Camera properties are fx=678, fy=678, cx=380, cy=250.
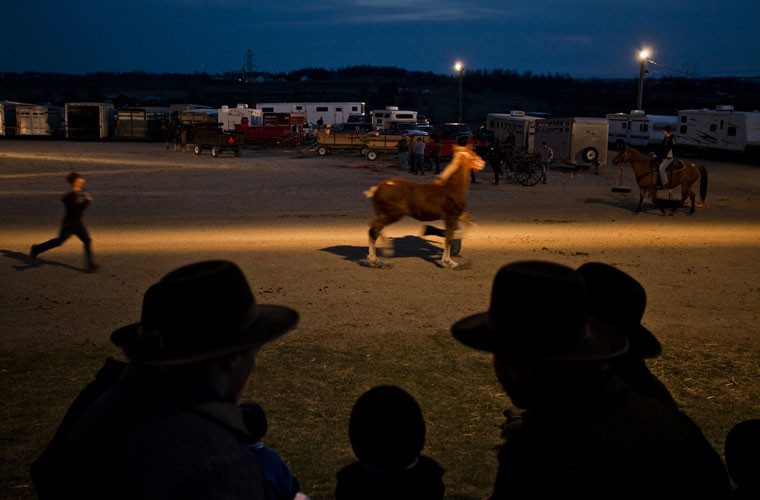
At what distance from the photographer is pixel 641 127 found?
45.1 meters

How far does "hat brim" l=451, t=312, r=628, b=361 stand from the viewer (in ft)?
7.50

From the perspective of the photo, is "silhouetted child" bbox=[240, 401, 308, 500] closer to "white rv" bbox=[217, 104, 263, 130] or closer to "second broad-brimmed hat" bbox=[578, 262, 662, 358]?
"second broad-brimmed hat" bbox=[578, 262, 662, 358]

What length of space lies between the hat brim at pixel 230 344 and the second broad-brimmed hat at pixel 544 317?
2.68ft

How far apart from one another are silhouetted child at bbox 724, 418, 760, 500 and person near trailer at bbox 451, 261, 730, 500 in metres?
0.57

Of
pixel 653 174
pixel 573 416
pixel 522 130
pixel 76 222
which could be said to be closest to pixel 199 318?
pixel 573 416

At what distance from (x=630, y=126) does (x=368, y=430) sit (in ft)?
154

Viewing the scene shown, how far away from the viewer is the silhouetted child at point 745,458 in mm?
2719

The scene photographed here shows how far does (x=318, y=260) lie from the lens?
12578mm

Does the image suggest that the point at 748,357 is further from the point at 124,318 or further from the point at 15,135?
the point at 15,135

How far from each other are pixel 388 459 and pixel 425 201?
374 inches

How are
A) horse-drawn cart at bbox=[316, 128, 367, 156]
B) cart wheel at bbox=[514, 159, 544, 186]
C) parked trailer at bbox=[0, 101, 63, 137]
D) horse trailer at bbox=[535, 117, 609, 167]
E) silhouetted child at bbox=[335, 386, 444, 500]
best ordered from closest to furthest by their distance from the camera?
silhouetted child at bbox=[335, 386, 444, 500] < cart wheel at bbox=[514, 159, 544, 186] < horse trailer at bbox=[535, 117, 609, 167] < horse-drawn cart at bbox=[316, 128, 367, 156] < parked trailer at bbox=[0, 101, 63, 137]

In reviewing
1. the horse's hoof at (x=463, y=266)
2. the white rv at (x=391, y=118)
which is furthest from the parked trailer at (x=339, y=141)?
the horse's hoof at (x=463, y=266)

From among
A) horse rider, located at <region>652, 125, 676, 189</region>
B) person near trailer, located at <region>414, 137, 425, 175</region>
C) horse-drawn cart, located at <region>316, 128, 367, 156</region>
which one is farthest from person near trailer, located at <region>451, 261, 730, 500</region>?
horse-drawn cart, located at <region>316, 128, 367, 156</region>

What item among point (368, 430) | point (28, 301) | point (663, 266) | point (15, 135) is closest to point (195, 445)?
point (368, 430)
